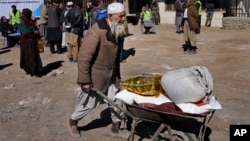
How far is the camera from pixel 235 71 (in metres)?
8.91

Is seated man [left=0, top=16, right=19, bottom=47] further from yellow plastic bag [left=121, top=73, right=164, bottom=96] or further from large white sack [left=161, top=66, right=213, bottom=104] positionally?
large white sack [left=161, top=66, right=213, bottom=104]

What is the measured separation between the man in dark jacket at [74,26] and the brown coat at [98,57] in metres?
4.93

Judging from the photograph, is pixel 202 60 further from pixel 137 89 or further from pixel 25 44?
pixel 137 89

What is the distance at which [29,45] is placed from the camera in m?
8.72

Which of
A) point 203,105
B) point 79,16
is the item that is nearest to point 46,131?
point 203,105

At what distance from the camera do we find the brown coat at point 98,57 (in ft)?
15.6

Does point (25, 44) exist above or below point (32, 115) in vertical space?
above

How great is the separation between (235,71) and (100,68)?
15.8 feet

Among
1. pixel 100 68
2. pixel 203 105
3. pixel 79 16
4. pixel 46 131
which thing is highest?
pixel 79 16

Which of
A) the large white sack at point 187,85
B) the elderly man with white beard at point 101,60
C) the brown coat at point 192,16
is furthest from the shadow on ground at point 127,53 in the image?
the large white sack at point 187,85

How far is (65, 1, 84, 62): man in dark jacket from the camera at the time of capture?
9797 millimetres

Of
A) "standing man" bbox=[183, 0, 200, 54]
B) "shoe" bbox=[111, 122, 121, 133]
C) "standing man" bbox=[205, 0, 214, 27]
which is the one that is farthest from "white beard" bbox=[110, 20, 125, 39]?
"standing man" bbox=[205, 0, 214, 27]

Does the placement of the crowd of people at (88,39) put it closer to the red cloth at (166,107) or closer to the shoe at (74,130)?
the shoe at (74,130)

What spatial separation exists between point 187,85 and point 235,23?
12280 mm
